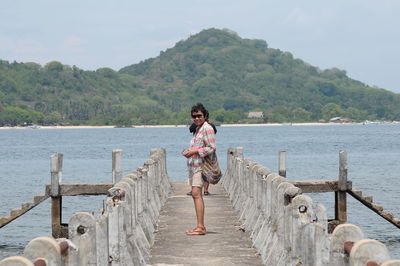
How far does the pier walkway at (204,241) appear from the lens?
11.1m

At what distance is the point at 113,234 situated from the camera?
922 cm

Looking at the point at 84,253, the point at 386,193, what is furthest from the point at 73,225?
the point at 386,193

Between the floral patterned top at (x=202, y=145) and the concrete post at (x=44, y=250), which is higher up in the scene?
the floral patterned top at (x=202, y=145)

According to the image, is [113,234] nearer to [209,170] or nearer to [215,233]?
[209,170]

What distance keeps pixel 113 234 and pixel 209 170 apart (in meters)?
3.63

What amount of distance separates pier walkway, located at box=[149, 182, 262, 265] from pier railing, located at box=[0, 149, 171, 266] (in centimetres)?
24

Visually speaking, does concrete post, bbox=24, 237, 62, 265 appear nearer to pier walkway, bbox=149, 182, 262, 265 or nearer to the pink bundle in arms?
pier walkway, bbox=149, 182, 262, 265

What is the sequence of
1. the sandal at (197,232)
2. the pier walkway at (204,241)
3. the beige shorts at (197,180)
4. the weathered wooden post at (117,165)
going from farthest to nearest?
1. the weathered wooden post at (117,165)
2. the sandal at (197,232)
3. the beige shorts at (197,180)
4. the pier walkway at (204,241)

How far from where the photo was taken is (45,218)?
3403 cm

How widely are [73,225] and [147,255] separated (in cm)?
428

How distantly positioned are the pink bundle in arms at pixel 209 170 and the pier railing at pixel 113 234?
1.03m

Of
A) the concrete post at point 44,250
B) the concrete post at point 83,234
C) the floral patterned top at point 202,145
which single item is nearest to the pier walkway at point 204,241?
the floral patterned top at point 202,145

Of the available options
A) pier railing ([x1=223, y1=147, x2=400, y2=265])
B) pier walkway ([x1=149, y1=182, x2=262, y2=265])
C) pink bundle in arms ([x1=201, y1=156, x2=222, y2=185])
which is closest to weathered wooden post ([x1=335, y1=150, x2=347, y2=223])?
pier walkway ([x1=149, y1=182, x2=262, y2=265])

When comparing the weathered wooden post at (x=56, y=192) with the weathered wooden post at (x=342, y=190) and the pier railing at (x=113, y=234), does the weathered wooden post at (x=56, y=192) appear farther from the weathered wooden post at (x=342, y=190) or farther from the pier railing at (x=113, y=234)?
the weathered wooden post at (x=342, y=190)
